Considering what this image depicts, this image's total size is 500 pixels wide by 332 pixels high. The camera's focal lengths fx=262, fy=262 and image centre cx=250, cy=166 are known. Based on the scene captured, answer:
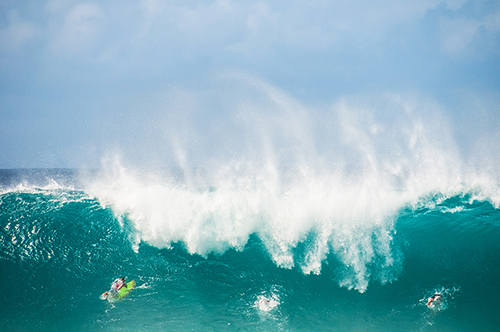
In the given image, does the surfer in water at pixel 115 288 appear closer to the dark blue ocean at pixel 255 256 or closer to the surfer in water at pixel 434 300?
the dark blue ocean at pixel 255 256

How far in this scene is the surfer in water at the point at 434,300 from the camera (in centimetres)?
712

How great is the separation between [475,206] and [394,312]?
7067 mm

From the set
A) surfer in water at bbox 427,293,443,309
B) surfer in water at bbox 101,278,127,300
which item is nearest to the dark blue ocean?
surfer in water at bbox 427,293,443,309

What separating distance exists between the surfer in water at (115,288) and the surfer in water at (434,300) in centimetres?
868

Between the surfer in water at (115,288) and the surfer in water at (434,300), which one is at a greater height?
the surfer in water at (115,288)

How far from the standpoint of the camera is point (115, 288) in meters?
7.69

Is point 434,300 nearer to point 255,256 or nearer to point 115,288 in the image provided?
point 255,256

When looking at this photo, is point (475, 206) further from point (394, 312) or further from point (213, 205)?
point (213, 205)

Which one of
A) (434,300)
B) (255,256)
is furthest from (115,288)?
(434,300)

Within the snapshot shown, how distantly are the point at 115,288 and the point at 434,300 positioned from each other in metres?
9.04

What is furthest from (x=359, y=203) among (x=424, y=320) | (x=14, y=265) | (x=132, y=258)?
(x=14, y=265)

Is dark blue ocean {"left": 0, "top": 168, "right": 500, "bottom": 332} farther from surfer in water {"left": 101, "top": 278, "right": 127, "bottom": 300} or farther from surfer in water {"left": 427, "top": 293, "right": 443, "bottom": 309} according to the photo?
surfer in water {"left": 101, "top": 278, "right": 127, "bottom": 300}

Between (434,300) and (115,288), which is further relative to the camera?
(115,288)

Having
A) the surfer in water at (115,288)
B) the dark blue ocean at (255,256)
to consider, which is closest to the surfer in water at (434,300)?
the dark blue ocean at (255,256)
